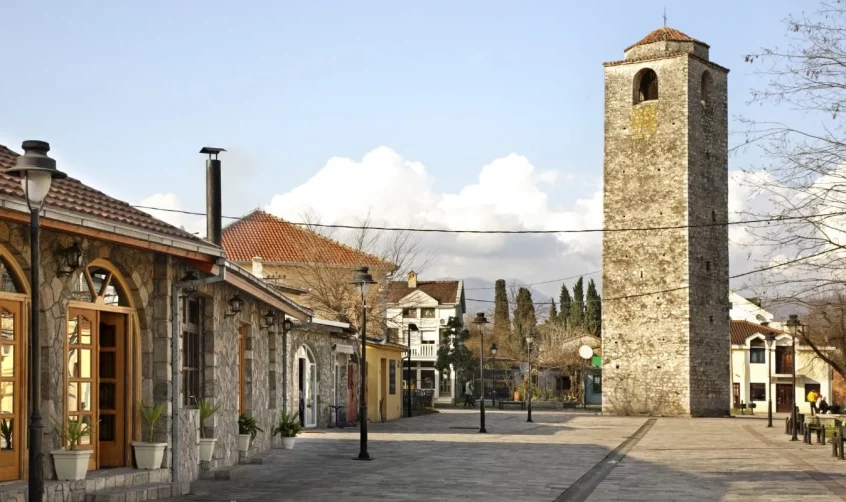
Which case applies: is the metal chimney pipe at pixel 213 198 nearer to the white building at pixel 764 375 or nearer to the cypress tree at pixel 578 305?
the white building at pixel 764 375

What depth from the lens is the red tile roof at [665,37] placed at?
52750mm

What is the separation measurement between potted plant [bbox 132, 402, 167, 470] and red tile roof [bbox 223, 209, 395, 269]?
30913 mm

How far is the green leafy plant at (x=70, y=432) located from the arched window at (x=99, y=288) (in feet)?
4.77

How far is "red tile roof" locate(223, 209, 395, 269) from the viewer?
47.9m

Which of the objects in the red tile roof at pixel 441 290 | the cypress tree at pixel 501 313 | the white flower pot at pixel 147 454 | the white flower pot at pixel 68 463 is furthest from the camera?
the red tile roof at pixel 441 290

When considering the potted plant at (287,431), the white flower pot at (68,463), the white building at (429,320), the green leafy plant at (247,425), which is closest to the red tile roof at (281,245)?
the white building at (429,320)

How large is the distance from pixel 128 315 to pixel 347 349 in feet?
66.9

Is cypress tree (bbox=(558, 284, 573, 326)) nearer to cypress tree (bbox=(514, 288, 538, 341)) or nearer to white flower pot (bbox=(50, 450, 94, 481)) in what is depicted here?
cypress tree (bbox=(514, 288, 538, 341))

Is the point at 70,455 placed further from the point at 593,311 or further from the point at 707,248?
the point at 593,311

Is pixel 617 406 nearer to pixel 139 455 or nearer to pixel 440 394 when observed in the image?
pixel 440 394

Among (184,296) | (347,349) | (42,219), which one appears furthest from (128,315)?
(347,349)

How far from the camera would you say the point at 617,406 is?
171 feet

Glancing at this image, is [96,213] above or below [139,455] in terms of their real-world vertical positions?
above

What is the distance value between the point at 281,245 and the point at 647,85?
62.1 ft
